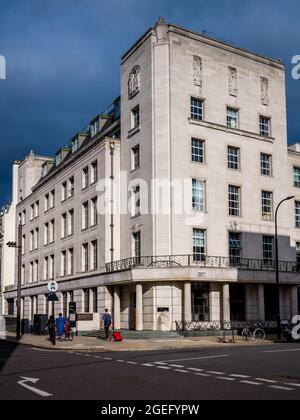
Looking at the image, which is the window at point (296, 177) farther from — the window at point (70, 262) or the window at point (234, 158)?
the window at point (70, 262)

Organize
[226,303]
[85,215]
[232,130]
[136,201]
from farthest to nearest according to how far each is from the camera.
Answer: [85,215] < [232,130] < [136,201] < [226,303]

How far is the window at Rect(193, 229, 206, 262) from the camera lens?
1539 inches

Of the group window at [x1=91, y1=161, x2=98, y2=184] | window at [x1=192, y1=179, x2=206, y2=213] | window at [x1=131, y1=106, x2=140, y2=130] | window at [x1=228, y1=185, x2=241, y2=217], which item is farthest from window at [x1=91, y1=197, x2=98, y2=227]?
window at [x1=228, y1=185, x2=241, y2=217]

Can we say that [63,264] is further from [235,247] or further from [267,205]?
[267,205]

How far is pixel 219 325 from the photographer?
38000 mm

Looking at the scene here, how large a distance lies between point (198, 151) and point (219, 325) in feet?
41.0

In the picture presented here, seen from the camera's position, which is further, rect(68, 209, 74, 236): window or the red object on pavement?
rect(68, 209, 74, 236): window

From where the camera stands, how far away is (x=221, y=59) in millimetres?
42938

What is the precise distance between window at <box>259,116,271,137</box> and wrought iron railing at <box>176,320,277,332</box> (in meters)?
15.1

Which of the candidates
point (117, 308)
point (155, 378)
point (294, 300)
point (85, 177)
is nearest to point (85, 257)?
point (85, 177)

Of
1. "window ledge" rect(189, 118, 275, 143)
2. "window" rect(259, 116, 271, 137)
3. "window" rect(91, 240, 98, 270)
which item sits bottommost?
"window" rect(91, 240, 98, 270)

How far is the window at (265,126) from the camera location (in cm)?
4494

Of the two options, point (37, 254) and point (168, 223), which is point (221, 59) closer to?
point (168, 223)

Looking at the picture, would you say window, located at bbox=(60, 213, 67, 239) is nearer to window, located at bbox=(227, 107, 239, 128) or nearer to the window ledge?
the window ledge
